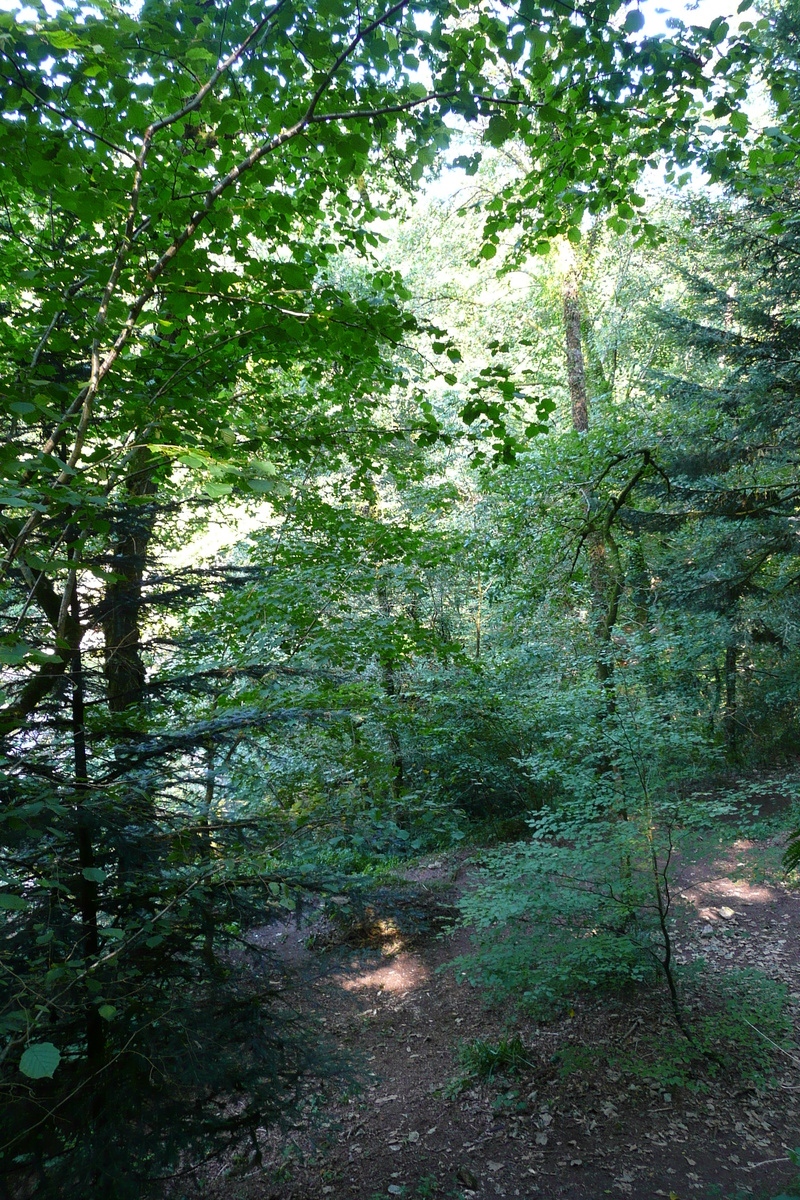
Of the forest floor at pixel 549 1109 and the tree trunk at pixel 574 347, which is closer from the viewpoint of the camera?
the forest floor at pixel 549 1109

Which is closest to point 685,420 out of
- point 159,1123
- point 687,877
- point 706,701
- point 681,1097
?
point 706,701

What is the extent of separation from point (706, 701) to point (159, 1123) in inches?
365

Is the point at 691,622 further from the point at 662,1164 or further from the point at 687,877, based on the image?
the point at 662,1164

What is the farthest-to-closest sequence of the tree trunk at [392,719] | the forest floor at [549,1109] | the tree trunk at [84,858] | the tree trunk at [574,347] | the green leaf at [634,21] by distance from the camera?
the tree trunk at [574,347] → the tree trunk at [392,719] → the forest floor at [549,1109] → the green leaf at [634,21] → the tree trunk at [84,858]

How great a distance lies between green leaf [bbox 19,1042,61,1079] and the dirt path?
1.74 metres

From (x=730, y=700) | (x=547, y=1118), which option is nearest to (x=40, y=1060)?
(x=547, y=1118)

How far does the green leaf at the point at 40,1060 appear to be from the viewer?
1.32 metres

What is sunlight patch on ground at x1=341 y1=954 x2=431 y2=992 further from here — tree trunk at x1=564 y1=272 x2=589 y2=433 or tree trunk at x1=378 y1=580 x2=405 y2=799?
tree trunk at x1=564 y1=272 x2=589 y2=433

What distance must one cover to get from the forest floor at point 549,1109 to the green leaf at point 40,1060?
1.66 metres

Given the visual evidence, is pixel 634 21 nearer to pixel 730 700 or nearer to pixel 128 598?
pixel 128 598

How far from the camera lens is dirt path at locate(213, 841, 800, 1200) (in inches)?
125

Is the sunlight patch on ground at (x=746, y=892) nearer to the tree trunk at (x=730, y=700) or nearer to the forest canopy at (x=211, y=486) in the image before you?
the forest canopy at (x=211, y=486)

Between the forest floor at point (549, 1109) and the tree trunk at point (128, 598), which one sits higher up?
the tree trunk at point (128, 598)

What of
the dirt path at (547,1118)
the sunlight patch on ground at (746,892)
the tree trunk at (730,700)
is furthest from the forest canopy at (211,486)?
the tree trunk at (730,700)
